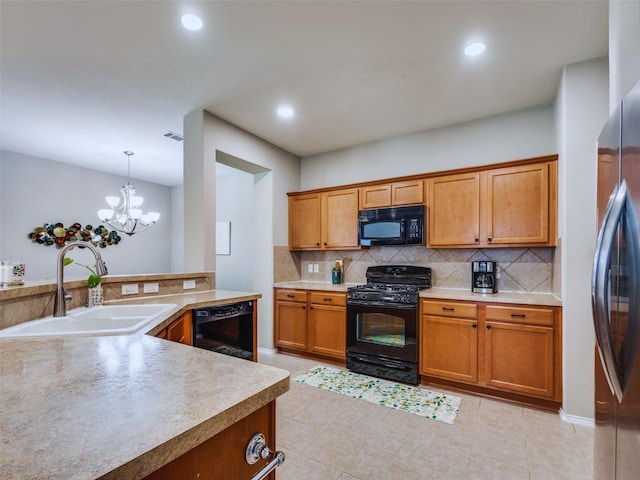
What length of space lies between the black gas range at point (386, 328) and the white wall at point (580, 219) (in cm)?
118

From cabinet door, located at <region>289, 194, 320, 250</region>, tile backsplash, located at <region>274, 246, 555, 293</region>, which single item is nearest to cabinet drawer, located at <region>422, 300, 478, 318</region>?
tile backsplash, located at <region>274, 246, 555, 293</region>

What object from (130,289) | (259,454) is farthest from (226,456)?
(130,289)

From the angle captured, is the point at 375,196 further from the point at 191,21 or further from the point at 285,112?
the point at 191,21

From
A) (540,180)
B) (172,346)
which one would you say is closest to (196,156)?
(172,346)

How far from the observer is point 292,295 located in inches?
158

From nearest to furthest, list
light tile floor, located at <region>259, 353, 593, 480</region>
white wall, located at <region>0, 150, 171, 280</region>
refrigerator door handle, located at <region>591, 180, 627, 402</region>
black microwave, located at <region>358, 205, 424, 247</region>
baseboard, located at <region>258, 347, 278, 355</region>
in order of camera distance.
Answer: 1. refrigerator door handle, located at <region>591, 180, 627, 402</region>
2. light tile floor, located at <region>259, 353, 593, 480</region>
3. black microwave, located at <region>358, 205, 424, 247</region>
4. baseboard, located at <region>258, 347, 278, 355</region>
5. white wall, located at <region>0, 150, 171, 280</region>

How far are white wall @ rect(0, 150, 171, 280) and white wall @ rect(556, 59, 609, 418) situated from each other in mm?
6569

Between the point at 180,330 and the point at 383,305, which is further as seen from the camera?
the point at 383,305

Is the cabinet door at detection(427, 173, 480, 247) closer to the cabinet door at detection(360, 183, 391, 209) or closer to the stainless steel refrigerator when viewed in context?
the cabinet door at detection(360, 183, 391, 209)

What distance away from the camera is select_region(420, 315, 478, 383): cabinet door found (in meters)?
2.84

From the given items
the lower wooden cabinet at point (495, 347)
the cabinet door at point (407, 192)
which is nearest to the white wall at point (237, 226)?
the cabinet door at point (407, 192)

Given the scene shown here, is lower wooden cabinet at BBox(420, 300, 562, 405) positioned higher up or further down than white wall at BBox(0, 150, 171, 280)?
further down

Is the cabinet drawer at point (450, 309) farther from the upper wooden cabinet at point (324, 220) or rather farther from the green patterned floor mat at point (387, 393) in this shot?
the upper wooden cabinet at point (324, 220)

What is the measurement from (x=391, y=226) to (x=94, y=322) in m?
2.82
